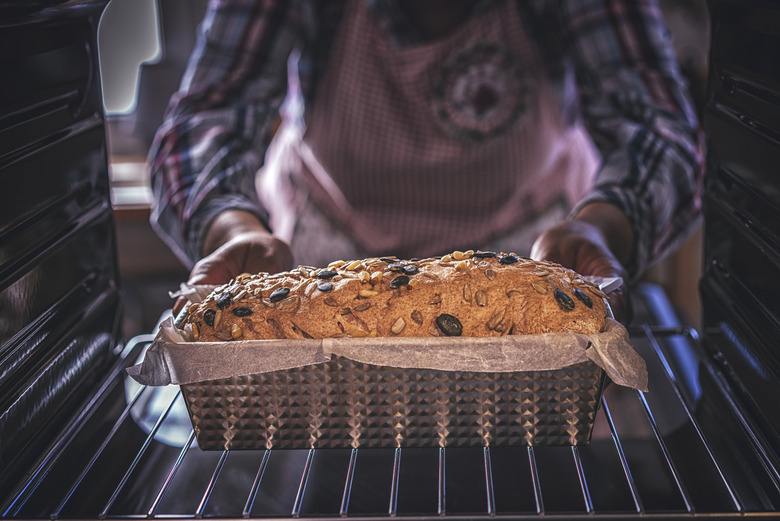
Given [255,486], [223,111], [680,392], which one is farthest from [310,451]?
[223,111]

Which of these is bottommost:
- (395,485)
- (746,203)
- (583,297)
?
(395,485)

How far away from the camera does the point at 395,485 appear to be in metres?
0.83

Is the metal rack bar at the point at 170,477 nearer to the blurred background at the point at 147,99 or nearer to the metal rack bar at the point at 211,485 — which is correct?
the metal rack bar at the point at 211,485

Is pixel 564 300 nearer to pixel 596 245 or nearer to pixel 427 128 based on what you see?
pixel 596 245

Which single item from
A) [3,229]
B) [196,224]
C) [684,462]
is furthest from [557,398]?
[196,224]

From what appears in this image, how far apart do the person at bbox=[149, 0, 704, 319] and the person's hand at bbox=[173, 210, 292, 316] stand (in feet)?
0.10

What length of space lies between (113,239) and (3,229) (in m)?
0.40

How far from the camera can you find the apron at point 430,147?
70.7 inches

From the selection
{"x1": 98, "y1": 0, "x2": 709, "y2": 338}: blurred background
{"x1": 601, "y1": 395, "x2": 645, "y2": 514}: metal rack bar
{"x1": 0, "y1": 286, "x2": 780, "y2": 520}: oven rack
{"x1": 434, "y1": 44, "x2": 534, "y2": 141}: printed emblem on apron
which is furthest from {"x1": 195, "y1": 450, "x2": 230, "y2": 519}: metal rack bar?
{"x1": 98, "y1": 0, "x2": 709, "y2": 338}: blurred background

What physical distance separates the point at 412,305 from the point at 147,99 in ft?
9.34

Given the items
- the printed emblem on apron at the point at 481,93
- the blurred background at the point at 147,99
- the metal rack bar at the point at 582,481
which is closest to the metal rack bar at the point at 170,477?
the metal rack bar at the point at 582,481

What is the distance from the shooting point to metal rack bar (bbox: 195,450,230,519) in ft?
2.65

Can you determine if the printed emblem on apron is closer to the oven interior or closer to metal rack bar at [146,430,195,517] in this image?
the oven interior

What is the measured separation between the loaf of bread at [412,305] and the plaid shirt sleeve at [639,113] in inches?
21.5
